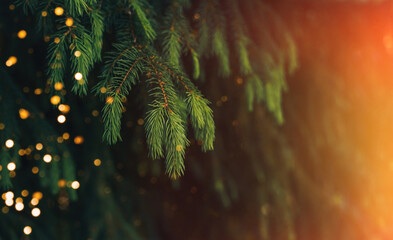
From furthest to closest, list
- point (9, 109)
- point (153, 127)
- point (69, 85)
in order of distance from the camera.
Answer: point (69, 85), point (9, 109), point (153, 127)

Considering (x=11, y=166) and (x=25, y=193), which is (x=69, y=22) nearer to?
(x=11, y=166)

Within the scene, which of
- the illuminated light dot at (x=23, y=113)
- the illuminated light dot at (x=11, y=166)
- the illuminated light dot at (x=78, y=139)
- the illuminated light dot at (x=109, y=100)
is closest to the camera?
the illuminated light dot at (x=109, y=100)

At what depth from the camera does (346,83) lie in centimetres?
203

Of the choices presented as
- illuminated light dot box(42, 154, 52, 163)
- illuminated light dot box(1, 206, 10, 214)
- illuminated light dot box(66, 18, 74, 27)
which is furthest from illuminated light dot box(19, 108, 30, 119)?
illuminated light dot box(66, 18, 74, 27)

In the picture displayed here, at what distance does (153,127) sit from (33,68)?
744 millimetres

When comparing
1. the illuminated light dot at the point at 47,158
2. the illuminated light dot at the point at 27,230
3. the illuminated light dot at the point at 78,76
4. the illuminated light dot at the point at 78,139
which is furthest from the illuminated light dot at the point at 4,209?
the illuminated light dot at the point at 78,76

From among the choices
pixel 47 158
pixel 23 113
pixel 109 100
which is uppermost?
pixel 109 100

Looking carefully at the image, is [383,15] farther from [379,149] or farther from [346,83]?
[379,149]

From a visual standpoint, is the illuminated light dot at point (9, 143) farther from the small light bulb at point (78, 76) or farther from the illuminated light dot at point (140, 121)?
the illuminated light dot at point (140, 121)

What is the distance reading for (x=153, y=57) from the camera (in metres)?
0.93

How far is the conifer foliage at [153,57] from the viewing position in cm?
84

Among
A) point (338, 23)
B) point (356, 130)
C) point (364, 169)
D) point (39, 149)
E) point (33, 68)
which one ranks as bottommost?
point (364, 169)

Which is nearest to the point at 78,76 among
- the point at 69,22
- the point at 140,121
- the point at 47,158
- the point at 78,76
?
the point at 78,76

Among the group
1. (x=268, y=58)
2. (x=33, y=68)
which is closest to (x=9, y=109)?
(x=33, y=68)
